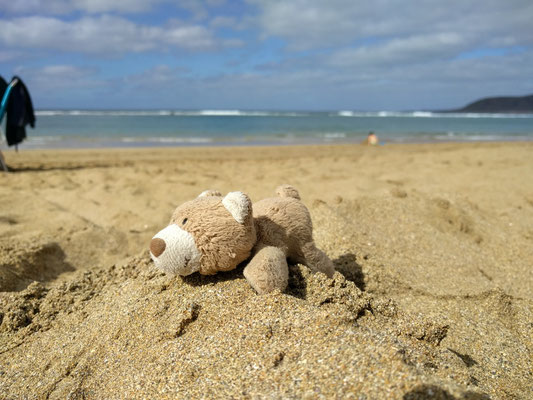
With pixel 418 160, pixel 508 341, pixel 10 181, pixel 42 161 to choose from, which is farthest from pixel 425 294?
pixel 42 161

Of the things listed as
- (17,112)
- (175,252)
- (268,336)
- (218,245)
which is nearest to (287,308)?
(268,336)

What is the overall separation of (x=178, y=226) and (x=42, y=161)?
27.7ft

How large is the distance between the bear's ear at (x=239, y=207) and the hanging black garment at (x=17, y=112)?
7039 millimetres

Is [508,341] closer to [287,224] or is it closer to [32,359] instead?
[287,224]

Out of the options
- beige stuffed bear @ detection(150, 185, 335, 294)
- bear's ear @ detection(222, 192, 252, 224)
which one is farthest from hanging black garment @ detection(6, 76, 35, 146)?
bear's ear @ detection(222, 192, 252, 224)

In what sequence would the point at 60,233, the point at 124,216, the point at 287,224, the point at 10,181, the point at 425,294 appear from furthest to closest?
the point at 10,181 < the point at 124,216 < the point at 60,233 < the point at 425,294 < the point at 287,224

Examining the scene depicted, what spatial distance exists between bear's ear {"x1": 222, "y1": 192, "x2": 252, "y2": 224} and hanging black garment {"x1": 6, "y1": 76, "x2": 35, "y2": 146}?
7039 mm

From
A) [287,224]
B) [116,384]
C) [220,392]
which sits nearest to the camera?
[220,392]

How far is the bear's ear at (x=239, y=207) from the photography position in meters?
2.01

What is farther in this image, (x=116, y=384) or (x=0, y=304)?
(x=0, y=304)

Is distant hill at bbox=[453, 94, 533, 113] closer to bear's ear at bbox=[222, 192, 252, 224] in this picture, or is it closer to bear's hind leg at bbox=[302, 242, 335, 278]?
bear's hind leg at bbox=[302, 242, 335, 278]

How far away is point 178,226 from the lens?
2078mm

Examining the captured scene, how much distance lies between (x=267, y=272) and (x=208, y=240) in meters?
0.34

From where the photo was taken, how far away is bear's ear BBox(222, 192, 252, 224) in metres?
2.01
